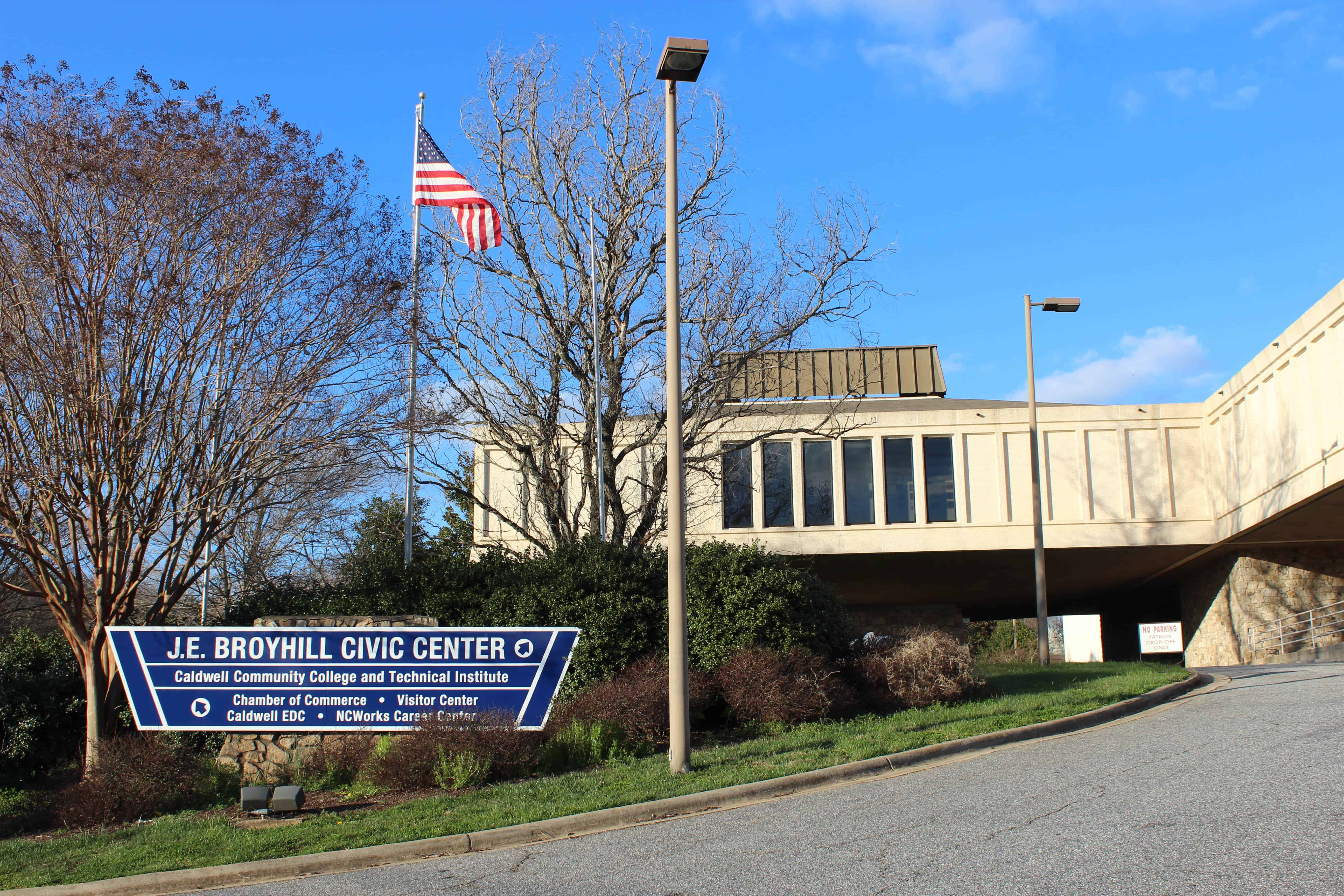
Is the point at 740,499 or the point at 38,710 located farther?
the point at 740,499

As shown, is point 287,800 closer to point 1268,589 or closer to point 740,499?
point 740,499

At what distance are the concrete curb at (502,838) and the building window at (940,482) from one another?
65.3 ft

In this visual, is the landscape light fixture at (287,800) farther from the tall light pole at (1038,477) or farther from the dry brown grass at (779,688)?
the tall light pole at (1038,477)

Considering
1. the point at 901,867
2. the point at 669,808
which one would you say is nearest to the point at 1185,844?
the point at 901,867

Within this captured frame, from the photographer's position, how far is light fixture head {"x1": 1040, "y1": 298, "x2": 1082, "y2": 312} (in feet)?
80.1

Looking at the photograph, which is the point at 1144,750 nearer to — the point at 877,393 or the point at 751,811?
the point at 751,811

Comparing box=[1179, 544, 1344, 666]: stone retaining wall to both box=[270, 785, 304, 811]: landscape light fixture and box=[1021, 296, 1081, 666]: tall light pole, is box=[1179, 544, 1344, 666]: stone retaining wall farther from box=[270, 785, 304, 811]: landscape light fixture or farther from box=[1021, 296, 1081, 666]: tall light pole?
box=[270, 785, 304, 811]: landscape light fixture

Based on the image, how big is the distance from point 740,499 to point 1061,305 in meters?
10.9

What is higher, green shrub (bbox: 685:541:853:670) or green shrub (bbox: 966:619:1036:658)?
green shrub (bbox: 685:541:853:670)

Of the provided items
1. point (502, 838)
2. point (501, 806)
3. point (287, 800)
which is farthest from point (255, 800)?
point (502, 838)

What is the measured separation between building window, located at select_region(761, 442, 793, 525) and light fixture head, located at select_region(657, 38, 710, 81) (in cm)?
2092

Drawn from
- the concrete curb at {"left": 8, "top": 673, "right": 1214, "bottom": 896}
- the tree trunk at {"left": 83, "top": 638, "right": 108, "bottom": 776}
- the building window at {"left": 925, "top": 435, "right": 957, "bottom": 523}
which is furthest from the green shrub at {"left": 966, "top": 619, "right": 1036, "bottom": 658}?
the tree trunk at {"left": 83, "top": 638, "right": 108, "bottom": 776}

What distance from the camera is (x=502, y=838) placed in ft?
28.9

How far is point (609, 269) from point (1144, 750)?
1232 cm
